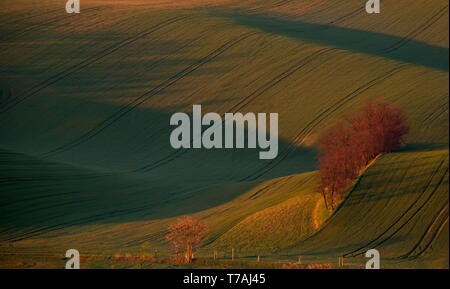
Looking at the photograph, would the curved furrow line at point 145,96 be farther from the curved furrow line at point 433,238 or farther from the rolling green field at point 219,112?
the curved furrow line at point 433,238

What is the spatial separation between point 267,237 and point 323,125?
82.6 feet

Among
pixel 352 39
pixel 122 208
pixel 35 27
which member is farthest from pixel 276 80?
pixel 35 27

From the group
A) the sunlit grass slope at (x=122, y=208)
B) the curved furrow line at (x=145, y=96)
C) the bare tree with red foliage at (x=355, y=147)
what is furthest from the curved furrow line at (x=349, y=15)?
the bare tree with red foliage at (x=355, y=147)

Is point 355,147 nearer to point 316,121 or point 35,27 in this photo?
point 316,121

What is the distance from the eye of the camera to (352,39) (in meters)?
76.8

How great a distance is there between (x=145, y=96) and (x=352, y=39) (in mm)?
27859

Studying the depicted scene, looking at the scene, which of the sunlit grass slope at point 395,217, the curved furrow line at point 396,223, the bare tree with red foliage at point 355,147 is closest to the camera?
the sunlit grass slope at point 395,217

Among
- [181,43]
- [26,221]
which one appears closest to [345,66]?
[181,43]

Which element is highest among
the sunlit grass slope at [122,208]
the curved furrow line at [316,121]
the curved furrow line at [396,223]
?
the curved furrow line at [316,121]

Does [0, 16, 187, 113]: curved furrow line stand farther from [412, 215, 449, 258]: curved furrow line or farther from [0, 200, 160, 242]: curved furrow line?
[412, 215, 449, 258]: curved furrow line

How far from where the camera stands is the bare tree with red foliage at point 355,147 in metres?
34.3

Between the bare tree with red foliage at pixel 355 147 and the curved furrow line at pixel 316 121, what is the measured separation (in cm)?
1796

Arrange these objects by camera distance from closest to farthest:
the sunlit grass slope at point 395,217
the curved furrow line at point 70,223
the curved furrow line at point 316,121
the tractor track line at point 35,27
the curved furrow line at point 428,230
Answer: the curved furrow line at point 428,230, the sunlit grass slope at point 395,217, the curved furrow line at point 70,223, the curved furrow line at point 316,121, the tractor track line at point 35,27

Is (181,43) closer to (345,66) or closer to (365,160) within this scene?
(345,66)
